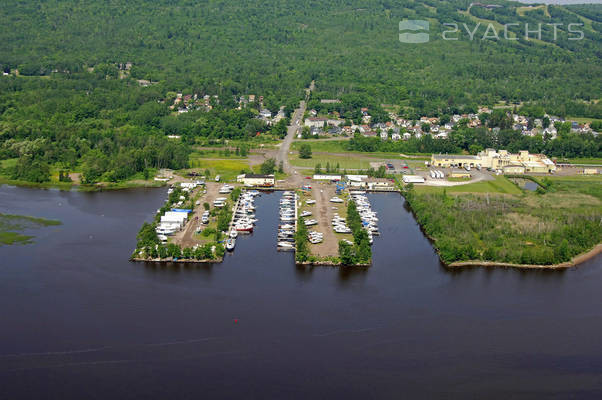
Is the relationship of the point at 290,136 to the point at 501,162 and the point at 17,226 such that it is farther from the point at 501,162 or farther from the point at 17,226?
the point at 17,226

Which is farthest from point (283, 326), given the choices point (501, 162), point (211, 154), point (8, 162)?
point (8, 162)

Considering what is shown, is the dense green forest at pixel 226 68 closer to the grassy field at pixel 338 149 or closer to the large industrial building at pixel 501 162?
the grassy field at pixel 338 149

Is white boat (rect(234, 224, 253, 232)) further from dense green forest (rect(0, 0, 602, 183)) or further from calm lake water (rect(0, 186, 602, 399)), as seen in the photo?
dense green forest (rect(0, 0, 602, 183))

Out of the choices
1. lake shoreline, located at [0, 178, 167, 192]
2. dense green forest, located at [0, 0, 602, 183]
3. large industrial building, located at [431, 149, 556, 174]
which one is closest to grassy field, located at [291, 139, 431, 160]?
large industrial building, located at [431, 149, 556, 174]

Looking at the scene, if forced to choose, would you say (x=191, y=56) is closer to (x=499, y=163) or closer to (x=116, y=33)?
(x=116, y=33)

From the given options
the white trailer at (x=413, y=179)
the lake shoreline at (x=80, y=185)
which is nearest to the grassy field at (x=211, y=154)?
the lake shoreline at (x=80, y=185)
